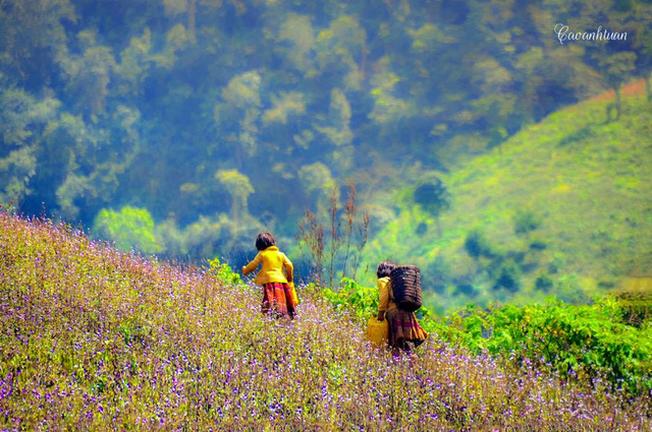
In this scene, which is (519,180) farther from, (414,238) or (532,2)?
(532,2)

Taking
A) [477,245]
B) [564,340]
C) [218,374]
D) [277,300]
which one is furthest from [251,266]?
[477,245]

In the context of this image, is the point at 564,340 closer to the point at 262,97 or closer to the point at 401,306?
the point at 401,306

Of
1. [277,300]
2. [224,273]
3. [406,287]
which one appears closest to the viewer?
[406,287]

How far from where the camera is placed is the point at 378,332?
613 cm

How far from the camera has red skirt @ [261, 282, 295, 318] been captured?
6633 millimetres

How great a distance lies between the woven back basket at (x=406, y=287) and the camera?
5.84m

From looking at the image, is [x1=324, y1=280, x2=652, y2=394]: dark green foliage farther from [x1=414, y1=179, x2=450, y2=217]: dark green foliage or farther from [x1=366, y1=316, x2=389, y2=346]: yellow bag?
[x1=414, y1=179, x2=450, y2=217]: dark green foliage

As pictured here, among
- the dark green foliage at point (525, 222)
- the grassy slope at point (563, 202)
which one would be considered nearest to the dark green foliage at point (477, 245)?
the grassy slope at point (563, 202)

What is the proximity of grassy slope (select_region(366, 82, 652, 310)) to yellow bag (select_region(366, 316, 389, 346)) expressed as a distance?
959 inches

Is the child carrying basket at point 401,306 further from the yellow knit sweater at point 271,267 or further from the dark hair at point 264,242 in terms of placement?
the dark hair at point 264,242

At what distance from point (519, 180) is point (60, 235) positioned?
1137 inches

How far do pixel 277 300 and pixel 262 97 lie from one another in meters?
33.3

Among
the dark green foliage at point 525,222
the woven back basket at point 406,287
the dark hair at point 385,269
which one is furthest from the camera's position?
the dark green foliage at point 525,222

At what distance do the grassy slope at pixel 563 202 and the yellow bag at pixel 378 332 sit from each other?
79.9 feet
